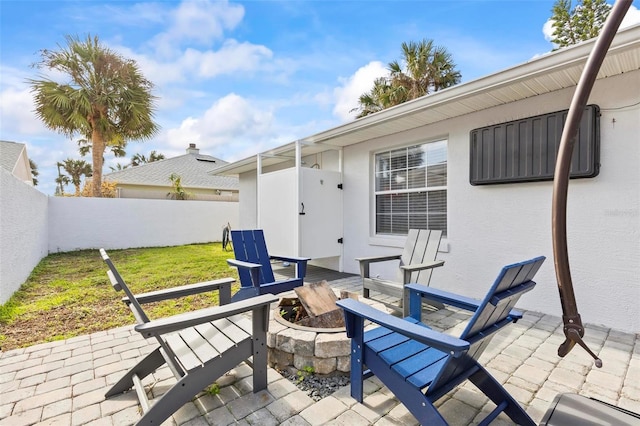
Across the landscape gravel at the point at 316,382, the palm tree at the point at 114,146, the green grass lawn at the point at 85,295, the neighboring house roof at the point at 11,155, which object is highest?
the palm tree at the point at 114,146

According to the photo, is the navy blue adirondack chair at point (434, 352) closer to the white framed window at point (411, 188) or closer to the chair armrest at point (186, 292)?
the chair armrest at point (186, 292)

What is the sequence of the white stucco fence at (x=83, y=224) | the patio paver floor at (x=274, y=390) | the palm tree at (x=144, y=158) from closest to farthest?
the patio paver floor at (x=274, y=390)
the white stucco fence at (x=83, y=224)
the palm tree at (x=144, y=158)

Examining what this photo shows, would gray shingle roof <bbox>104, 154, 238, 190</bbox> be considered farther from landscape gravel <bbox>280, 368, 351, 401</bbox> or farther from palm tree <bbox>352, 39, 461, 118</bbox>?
landscape gravel <bbox>280, 368, 351, 401</bbox>

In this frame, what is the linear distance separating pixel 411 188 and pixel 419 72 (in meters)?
9.00

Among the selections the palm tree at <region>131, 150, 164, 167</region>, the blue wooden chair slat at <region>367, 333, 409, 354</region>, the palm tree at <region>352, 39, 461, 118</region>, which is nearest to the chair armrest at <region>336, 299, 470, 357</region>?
the blue wooden chair slat at <region>367, 333, 409, 354</region>

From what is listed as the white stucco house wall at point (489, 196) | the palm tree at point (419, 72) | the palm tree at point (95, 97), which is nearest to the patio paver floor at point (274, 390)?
the white stucco house wall at point (489, 196)

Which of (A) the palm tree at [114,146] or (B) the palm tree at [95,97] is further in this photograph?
(A) the palm tree at [114,146]

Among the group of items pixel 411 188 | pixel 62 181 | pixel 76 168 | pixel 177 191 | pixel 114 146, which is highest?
pixel 76 168

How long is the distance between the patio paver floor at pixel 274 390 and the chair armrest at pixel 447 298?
59 cm

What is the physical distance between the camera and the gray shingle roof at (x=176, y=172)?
16.1 m

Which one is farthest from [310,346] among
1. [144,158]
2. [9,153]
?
[144,158]

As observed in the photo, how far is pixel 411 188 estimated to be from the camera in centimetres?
514

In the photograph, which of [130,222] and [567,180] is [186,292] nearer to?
[567,180]

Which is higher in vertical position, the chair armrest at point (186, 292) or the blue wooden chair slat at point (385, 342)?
the chair armrest at point (186, 292)
